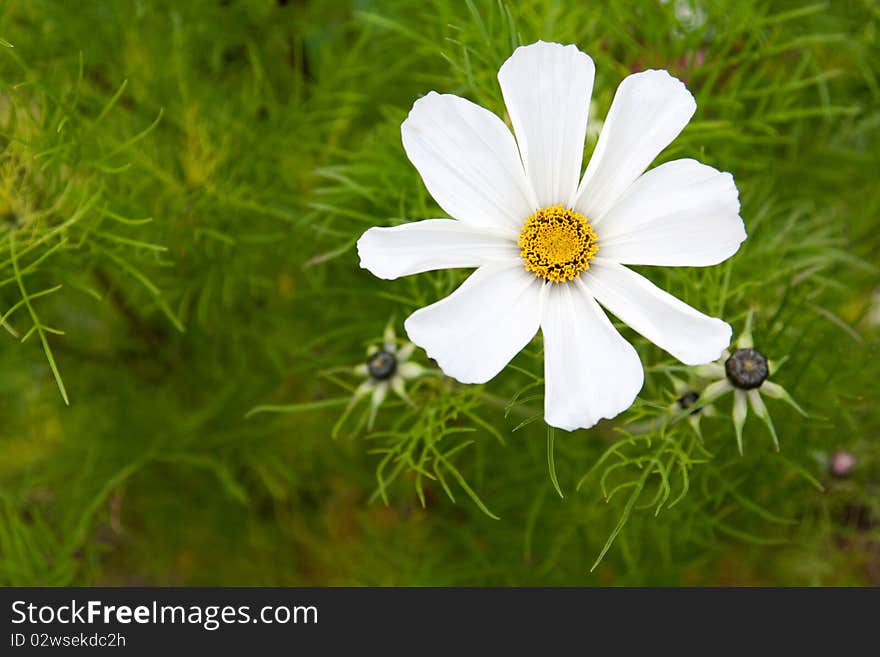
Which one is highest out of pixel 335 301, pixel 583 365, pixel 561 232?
pixel 335 301

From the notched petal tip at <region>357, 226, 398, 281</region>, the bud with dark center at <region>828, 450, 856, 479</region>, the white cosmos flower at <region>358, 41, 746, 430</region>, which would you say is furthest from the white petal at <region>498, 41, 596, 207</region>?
the bud with dark center at <region>828, 450, 856, 479</region>

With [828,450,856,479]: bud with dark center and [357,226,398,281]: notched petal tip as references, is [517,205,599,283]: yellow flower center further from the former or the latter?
[828,450,856,479]: bud with dark center

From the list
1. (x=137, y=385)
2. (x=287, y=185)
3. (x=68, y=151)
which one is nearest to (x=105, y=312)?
(x=137, y=385)

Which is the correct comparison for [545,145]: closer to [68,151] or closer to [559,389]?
[559,389]

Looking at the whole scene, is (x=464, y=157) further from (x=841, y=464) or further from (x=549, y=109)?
(x=841, y=464)

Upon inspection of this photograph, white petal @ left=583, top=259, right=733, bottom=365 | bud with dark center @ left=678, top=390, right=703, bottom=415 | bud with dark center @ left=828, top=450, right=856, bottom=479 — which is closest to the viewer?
white petal @ left=583, top=259, right=733, bottom=365

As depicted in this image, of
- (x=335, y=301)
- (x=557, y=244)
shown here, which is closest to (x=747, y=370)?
(x=557, y=244)
